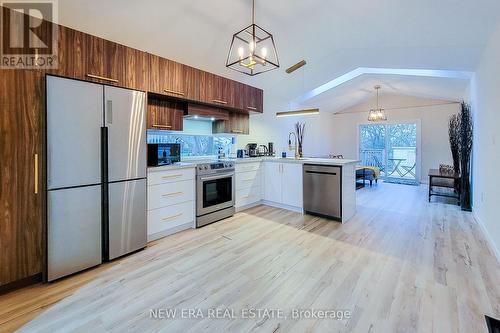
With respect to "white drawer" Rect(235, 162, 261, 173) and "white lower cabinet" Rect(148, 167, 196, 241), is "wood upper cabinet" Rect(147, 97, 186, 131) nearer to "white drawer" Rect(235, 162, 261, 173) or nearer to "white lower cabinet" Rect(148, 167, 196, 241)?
"white lower cabinet" Rect(148, 167, 196, 241)

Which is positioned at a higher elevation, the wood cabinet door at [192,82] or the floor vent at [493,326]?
the wood cabinet door at [192,82]

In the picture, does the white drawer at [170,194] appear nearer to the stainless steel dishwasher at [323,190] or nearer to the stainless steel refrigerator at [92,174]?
the stainless steel refrigerator at [92,174]

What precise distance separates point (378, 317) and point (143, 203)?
245cm

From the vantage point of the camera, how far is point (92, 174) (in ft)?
7.37

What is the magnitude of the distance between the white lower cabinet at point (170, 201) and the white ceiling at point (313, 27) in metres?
1.66

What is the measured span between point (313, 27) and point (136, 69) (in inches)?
100.0

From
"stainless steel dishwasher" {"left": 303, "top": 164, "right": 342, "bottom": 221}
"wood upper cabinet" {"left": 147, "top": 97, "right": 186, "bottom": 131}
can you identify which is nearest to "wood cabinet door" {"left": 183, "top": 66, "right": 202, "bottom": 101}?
"wood upper cabinet" {"left": 147, "top": 97, "right": 186, "bottom": 131}

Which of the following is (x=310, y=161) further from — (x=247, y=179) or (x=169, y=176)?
(x=169, y=176)

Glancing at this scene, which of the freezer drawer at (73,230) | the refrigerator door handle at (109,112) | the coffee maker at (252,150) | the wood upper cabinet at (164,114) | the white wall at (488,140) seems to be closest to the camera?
the freezer drawer at (73,230)

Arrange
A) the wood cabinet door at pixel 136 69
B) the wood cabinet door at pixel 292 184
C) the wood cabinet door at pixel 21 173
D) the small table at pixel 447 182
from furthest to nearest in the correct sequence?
the small table at pixel 447 182 → the wood cabinet door at pixel 292 184 → the wood cabinet door at pixel 136 69 → the wood cabinet door at pixel 21 173

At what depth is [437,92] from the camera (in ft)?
19.0

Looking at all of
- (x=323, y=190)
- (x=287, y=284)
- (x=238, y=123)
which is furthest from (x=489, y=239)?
(x=238, y=123)

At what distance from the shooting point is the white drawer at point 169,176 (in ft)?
9.25

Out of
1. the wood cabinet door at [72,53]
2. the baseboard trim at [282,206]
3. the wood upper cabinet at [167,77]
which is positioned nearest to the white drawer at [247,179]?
the baseboard trim at [282,206]
